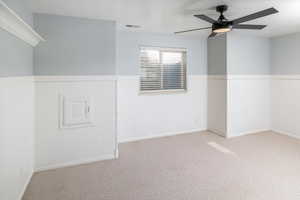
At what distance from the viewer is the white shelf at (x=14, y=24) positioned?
1427mm

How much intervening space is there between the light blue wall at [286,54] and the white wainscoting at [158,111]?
168 centimetres

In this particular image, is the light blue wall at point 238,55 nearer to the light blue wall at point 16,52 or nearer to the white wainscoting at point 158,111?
the white wainscoting at point 158,111

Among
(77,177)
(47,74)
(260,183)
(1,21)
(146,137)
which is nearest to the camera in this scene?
(1,21)

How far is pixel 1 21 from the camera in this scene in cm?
148

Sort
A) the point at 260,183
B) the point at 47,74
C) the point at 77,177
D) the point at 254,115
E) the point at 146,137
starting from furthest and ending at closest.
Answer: the point at 254,115 < the point at 146,137 < the point at 47,74 < the point at 77,177 < the point at 260,183

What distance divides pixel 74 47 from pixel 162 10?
144cm

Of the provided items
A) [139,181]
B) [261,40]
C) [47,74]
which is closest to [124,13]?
[47,74]

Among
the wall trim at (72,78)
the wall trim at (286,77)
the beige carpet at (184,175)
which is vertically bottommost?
the beige carpet at (184,175)

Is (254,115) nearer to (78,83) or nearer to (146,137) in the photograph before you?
(146,137)

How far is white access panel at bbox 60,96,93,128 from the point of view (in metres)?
2.85

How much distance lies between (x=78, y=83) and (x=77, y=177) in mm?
1370

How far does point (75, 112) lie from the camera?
2.92 metres

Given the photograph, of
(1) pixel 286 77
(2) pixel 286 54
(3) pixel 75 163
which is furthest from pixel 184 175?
(2) pixel 286 54

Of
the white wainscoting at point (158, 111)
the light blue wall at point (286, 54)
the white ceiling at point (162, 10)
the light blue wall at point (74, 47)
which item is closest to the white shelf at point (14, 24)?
the light blue wall at point (74, 47)
